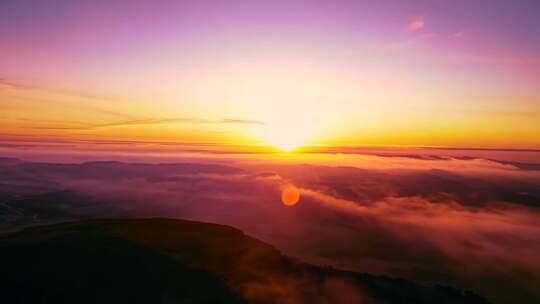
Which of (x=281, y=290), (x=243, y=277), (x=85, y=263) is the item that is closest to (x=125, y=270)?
(x=85, y=263)

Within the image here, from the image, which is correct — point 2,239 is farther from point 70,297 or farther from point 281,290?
point 281,290

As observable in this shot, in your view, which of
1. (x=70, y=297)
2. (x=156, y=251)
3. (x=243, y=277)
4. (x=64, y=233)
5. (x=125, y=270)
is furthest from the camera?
(x=64, y=233)

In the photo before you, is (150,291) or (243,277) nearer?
(150,291)

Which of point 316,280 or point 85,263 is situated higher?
point 85,263

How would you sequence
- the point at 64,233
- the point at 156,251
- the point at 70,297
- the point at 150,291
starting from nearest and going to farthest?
the point at 70,297
the point at 150,291
the point at 156,251
the point at 64,233

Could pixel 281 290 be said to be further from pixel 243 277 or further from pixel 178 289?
pixel 178 289

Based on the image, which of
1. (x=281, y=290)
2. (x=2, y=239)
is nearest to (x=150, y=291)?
(x=281, y=290)

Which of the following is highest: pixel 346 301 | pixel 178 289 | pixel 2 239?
pixel 2 239
